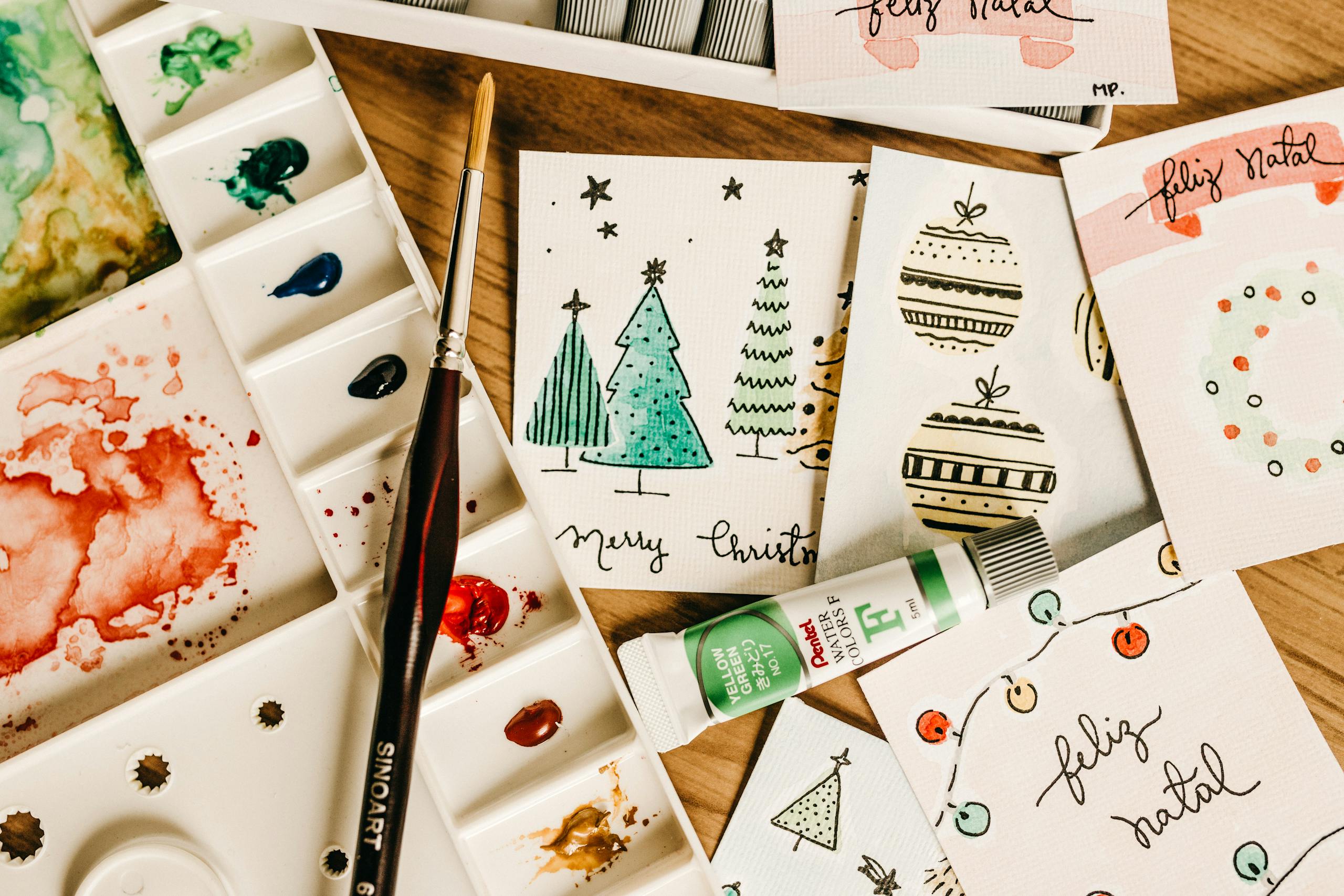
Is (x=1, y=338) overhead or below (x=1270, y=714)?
overhead

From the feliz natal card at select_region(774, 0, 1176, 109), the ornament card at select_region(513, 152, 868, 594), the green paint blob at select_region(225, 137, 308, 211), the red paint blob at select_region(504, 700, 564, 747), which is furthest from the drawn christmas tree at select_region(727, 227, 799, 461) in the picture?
the green paint blob at select_region(225, 137, 308, 211)

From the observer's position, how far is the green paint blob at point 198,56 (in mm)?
527

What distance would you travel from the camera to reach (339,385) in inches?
20.6

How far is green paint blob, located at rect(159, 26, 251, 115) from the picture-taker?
1.73ft

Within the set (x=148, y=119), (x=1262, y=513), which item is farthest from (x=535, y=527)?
(x=1262, y=513)

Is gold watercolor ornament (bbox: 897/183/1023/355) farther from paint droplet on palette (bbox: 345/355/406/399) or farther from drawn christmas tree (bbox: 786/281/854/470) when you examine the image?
paint droplet on palette (bbox: 345/355/406/399)

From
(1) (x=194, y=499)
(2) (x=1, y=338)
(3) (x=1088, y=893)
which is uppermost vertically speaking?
(2) (x=1, y=338)

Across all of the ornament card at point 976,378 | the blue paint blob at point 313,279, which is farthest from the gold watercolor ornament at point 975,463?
the blue paint blob at point 313,279

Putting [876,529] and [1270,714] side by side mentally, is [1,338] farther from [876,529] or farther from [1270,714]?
[1270,714]

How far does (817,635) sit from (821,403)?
0.51 ft

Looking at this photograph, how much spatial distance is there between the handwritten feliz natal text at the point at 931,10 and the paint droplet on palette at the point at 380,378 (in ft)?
1.19

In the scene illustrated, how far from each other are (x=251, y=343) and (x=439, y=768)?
0.95 feet

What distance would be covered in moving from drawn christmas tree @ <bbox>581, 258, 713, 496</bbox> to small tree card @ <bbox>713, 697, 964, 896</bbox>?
0.18 meters

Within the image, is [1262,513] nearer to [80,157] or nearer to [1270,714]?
[1270,714]
